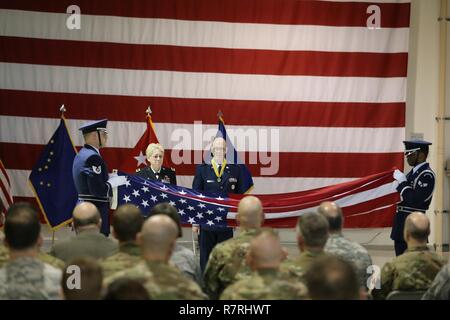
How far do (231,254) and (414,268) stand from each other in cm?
103

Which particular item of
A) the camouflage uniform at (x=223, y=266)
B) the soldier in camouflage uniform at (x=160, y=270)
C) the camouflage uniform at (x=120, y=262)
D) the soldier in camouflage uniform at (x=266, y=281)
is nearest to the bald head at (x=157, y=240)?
the soldier in camouflage uniform at (x=160, y=270)

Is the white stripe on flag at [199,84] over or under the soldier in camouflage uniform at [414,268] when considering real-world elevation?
over

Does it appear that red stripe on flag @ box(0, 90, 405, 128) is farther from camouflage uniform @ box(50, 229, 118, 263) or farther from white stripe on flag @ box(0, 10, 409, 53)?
camouflage uniform @ box(50, 229, 118, 263)

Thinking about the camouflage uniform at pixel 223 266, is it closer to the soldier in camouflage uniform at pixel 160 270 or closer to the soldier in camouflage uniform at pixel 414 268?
the soldier in camouflage uniform at pixel 414 268

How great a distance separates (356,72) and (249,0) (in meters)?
1.58

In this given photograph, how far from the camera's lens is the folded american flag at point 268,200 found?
24.8ft

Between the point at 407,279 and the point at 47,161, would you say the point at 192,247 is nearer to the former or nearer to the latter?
the point at 47,161

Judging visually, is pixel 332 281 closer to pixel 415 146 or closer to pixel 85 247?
pixel 85 247

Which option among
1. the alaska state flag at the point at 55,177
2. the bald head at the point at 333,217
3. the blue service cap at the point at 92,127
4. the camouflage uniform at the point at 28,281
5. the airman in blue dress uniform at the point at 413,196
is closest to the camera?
the camouflage uniform at the point at 28,281

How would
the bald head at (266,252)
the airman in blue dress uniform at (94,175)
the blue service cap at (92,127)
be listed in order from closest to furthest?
the bald head at (266,252) < the airman in blue dress uniform at (94,175) < the blue service cap at (92,127)

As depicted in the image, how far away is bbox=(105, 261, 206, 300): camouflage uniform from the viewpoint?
3.32m

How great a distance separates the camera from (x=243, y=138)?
375 inches

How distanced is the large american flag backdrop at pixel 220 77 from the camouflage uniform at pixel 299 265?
544 cm

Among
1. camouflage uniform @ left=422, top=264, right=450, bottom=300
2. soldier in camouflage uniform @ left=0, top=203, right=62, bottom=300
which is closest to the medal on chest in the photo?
camouflage uniform @ left=422, top=264, right=450, bottom=300
